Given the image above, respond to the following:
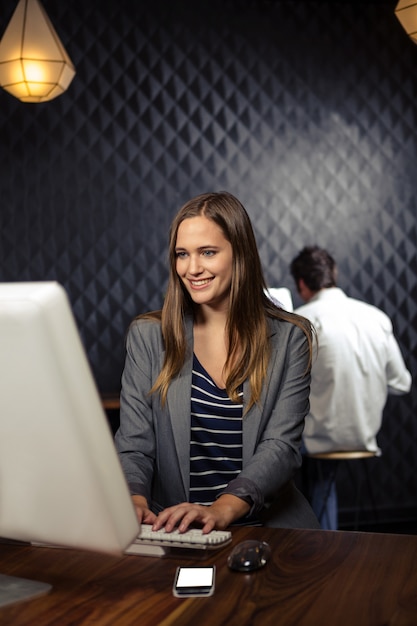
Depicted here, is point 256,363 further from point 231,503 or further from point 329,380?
point 329,380

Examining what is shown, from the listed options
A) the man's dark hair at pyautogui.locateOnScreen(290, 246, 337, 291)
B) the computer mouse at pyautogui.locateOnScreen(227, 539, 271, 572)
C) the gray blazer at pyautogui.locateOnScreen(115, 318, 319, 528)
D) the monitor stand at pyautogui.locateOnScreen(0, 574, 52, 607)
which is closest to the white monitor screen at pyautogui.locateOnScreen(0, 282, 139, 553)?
the monitor stand at pyautogui.locateOnScreen(0, 574, 52, 607)

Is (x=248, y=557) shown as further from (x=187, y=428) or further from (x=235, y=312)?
(x=235, y=312)

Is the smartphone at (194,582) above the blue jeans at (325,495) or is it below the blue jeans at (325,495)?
above

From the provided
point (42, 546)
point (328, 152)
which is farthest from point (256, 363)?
point (328, 152)

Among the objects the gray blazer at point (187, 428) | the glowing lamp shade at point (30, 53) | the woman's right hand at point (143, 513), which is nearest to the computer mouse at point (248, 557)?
the woman's right hand at point (143, 513)

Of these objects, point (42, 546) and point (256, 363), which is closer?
point (42, 546)

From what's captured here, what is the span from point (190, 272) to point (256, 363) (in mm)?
284

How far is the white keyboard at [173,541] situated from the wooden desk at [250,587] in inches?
0.9

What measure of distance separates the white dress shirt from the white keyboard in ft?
9.04

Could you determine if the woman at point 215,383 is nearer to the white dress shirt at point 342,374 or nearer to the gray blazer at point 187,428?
the gray blazer at point 187,428

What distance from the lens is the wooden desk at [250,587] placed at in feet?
4.08

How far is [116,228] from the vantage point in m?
5.08

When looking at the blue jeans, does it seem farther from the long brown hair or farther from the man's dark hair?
the long brown hair

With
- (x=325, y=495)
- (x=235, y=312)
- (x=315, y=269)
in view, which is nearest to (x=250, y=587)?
(x=235, y=312)
